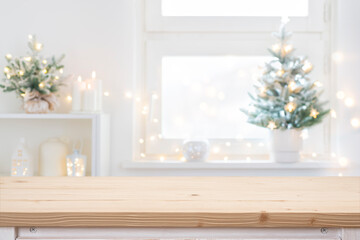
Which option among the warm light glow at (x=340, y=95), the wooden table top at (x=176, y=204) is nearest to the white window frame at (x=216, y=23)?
the warm light glow at (x=340, y=95)

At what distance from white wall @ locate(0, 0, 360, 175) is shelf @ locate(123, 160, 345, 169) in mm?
50

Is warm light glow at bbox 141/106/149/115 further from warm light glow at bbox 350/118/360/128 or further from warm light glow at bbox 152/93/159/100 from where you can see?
warm light glow at bbox 350/118/360/128

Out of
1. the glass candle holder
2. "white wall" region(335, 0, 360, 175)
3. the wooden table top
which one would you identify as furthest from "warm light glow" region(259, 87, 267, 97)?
the wooden table top

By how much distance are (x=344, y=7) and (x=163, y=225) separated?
2.00 metres

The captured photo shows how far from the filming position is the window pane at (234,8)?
241 centimetres

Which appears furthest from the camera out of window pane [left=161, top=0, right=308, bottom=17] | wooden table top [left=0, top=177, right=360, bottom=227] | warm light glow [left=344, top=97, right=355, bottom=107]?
window pane [left=161, top=0, right=308, bottom=17]

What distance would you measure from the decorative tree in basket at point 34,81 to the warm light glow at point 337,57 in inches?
56.6

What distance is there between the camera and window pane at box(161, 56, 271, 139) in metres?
2.39

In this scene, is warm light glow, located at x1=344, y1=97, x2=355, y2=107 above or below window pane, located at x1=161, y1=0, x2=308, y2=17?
below

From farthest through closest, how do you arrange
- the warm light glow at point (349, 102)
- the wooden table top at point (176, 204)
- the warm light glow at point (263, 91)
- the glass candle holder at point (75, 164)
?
1. the warm light glow at point (349, 102)
2. the warm light glow at point (263, 91)
3. the glass candle holder at point (75, 164)
4. the wooden table top at point (176, 204)

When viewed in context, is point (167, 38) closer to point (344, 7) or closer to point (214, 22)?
point (214, 22)

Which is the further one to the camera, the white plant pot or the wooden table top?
the white plant pot

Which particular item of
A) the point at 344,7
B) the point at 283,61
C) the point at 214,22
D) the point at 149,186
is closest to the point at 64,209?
the point at 149,186

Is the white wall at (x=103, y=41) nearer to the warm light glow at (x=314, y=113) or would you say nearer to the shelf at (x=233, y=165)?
the shelf at (x=233, y=165)
